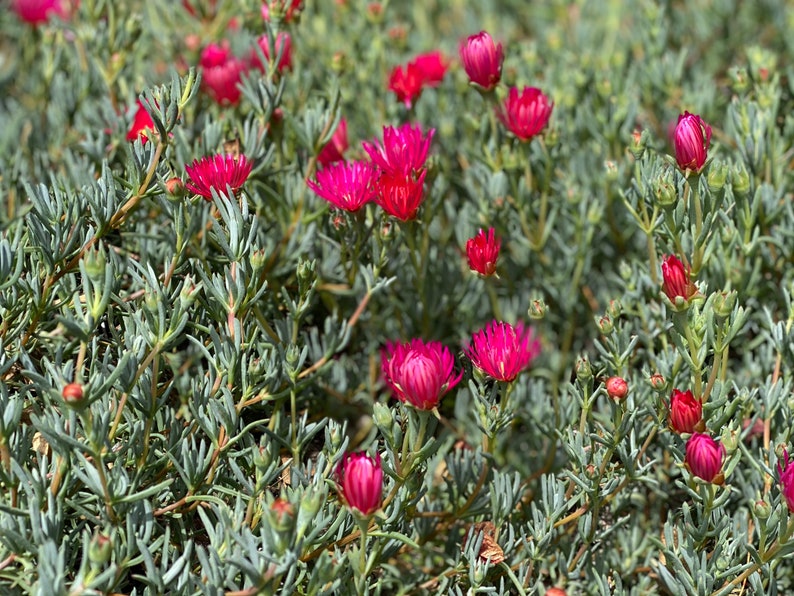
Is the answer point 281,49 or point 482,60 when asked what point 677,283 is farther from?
point 281,49

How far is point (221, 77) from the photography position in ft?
5.54

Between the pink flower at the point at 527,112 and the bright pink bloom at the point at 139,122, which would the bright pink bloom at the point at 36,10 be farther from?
the pink flower at the point at 527,112

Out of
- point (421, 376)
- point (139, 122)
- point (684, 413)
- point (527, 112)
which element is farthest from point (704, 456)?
point (139, 122)

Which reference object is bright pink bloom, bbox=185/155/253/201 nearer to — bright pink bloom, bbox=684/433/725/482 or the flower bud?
the flower bud

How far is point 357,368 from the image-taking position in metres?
1.68

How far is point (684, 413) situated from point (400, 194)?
0.50m

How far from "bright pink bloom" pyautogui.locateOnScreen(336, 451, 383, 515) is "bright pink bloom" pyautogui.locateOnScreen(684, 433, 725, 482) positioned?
0.41 m

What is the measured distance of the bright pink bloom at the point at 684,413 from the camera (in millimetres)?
1156

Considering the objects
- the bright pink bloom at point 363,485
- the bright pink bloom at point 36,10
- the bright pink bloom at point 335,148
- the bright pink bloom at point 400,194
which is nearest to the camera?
the bright pink bloom at point 363,485

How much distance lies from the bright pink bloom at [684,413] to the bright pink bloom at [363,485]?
1.36ft

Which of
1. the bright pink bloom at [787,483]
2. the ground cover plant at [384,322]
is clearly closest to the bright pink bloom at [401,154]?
the ground cover plant at [384,322]

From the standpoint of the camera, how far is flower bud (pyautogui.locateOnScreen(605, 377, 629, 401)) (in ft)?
3.91

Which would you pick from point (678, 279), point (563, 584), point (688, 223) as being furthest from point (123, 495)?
point (688, 223)

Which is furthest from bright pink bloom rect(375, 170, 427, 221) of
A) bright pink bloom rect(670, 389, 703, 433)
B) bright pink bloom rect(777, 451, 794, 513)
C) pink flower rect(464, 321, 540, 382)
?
bright pink bloom rect(777, 451, 794, 513)
